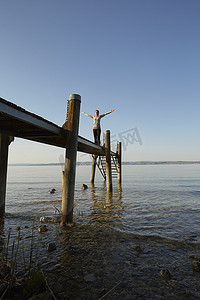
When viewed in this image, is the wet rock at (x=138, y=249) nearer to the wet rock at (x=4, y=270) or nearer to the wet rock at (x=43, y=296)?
the wet rock at (x=43, y=296)

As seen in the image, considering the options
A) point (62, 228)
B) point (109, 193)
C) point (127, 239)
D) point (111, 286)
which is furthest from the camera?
point (109, 193)

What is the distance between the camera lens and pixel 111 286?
266 cm

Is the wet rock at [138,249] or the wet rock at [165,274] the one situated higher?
the wet rock at [165,274]

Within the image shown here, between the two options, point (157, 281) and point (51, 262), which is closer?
point (157, 281)

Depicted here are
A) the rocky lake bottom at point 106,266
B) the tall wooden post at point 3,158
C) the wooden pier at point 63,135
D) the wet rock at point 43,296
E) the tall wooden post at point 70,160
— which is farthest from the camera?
the tall wooden post at point 3,158

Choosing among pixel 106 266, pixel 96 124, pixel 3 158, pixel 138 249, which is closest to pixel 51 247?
pixel 106 266

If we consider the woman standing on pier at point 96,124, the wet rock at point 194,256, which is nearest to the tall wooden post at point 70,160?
the wet rock at point 194,256

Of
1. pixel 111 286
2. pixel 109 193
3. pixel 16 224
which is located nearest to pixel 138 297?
pixel 111 286

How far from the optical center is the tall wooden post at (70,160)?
527 centimetres

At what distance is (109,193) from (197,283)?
9.71 m

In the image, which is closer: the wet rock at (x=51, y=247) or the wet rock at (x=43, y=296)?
the wet rock at (x=43, y=296)

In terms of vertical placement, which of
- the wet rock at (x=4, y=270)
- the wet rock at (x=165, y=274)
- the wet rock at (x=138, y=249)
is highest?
the wet rock at (x=4, y=270)

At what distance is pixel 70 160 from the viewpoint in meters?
5.30

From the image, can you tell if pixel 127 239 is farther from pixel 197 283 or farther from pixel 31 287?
pixel 31 287
